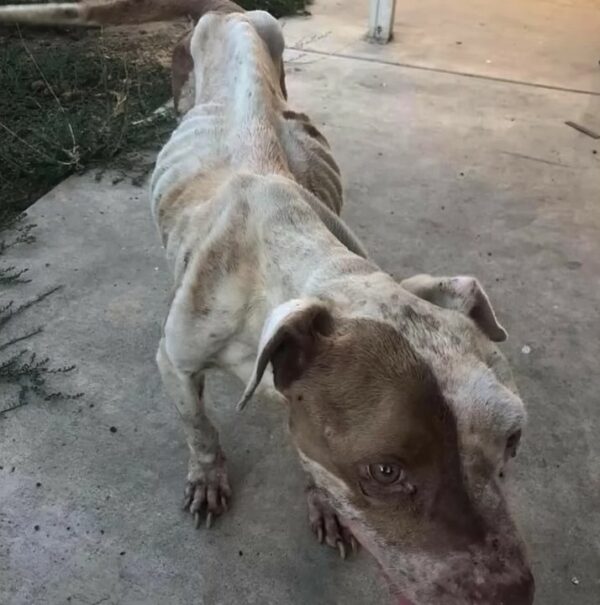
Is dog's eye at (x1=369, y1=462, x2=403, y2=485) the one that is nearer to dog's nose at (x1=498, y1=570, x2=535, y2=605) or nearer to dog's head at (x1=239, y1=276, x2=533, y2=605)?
dog's head at (x1=239, y1=276, x2=533, y2=605)

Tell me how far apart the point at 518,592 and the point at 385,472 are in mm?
413

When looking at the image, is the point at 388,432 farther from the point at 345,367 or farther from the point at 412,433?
the point at 345,367

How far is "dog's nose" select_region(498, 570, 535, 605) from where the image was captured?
187 centimetres

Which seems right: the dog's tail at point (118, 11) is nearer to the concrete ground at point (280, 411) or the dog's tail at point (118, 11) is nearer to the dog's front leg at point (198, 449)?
the concrete ground at point (280, 411)

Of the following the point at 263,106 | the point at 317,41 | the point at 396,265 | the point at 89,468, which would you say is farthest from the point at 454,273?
the point at 317,41

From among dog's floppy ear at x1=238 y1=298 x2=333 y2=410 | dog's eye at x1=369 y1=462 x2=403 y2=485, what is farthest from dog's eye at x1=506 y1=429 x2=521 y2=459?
dog's floppy ear at x1=238 y1=298 x2=333 y2=410

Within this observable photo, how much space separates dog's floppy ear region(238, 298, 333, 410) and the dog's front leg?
0.84 meters

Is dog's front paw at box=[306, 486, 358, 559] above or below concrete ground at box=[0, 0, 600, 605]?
above

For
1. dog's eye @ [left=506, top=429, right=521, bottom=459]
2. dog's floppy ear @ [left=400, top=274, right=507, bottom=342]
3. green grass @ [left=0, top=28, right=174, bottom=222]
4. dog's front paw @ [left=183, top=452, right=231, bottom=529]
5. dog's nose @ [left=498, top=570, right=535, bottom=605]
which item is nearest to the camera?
dog's nose @ [left=498, top=570, right=535, bottom=605]

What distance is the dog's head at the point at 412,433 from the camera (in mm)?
1883

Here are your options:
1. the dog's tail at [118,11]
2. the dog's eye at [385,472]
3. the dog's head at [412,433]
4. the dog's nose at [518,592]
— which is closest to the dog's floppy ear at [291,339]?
the dog's head at [412,433]

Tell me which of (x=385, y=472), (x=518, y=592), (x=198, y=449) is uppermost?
(x=385, y=472)

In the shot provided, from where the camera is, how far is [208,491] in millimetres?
3160

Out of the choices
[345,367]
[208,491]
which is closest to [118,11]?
[208,491]
